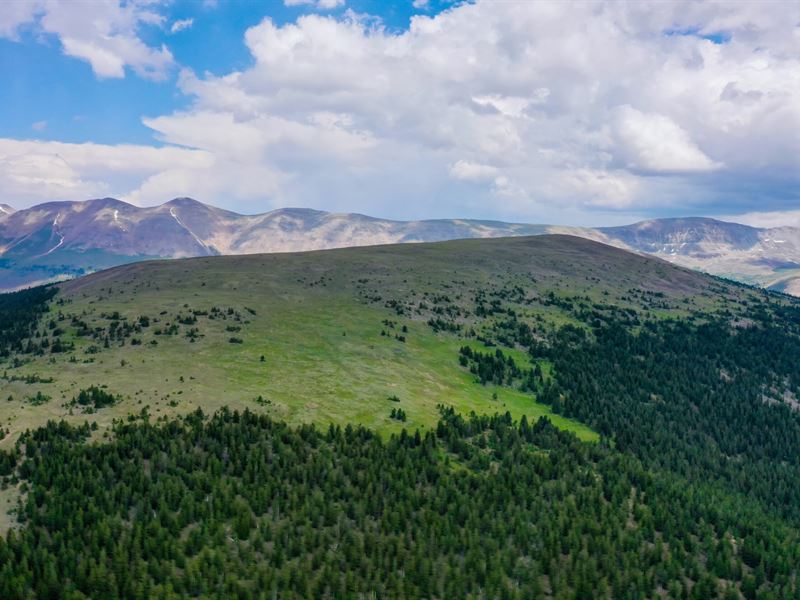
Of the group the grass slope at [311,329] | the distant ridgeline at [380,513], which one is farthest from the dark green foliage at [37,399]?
the distant ridgeline at [380,513]

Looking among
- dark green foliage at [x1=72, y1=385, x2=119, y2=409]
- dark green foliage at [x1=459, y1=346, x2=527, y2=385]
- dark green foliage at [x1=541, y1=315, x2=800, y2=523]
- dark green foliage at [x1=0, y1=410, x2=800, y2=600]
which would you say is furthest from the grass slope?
dark green foliage at [x1=541, y1=315, x2=800, y2=523]

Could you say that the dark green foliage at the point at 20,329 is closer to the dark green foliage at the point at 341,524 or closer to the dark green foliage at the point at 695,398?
the dark green foliage at the point at 341,524

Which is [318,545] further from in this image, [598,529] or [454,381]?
[454,381]

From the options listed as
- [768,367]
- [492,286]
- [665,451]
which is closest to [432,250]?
[492,286]

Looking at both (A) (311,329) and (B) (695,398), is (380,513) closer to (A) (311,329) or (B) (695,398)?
(A) (311,329)

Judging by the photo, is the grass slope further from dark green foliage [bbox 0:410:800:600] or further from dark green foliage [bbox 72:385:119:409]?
dark green foliage [bbox 0:410:800:600]

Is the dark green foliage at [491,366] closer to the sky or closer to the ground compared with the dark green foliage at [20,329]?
closer to the ground
